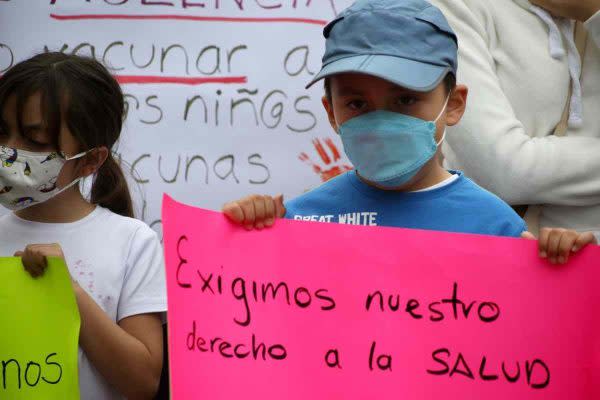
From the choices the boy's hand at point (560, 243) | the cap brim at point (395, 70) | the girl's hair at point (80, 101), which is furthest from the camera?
the girl's hair at point (80, 101)

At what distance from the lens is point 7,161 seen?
6.50ft

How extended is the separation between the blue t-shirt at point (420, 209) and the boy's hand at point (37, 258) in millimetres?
464

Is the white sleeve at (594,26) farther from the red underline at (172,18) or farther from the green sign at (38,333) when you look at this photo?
the green sign at (38,333)

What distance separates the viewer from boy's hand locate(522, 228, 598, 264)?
1.54 metres

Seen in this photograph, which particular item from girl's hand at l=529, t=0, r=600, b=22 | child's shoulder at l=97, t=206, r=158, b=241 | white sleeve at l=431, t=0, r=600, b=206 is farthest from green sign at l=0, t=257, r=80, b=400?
girl's hand at l=529, t=0, r=600, b=22

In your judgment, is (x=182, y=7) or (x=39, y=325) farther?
(x=182, y=7)

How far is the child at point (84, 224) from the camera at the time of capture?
1943 mm

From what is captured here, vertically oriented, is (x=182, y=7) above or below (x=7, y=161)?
above

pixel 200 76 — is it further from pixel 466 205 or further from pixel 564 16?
pixel 466 205

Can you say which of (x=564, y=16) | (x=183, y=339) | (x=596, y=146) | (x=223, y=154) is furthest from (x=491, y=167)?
(x=183, y=339)

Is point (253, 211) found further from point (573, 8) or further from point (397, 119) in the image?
point (573, 8)

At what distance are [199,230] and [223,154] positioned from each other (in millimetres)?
1179

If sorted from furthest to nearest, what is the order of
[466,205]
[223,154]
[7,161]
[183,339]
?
[223,154] → [7,161] → [466,205] → [183,339]

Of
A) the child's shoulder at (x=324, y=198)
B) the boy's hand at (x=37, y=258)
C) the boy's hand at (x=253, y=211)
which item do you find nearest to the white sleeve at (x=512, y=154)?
the child's shoulder at (x=324, y=198)
